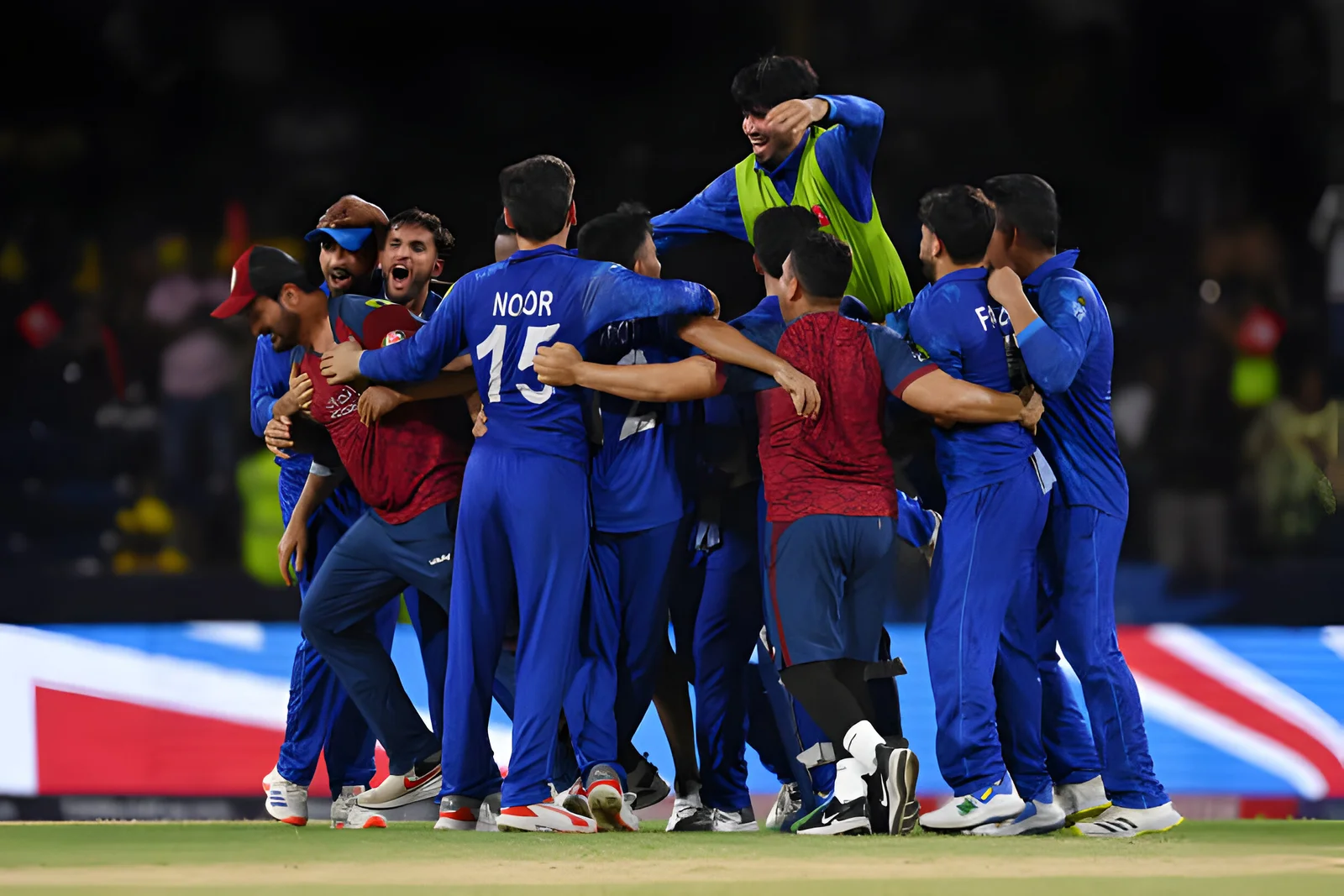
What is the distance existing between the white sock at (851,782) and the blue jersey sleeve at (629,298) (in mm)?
1452

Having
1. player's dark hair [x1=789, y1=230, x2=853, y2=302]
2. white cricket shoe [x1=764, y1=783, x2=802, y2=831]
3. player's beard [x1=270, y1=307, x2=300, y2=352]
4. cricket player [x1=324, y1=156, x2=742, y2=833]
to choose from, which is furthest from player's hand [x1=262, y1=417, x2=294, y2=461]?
white cricket shoe [x1=764, y1=783, x2=802, y2=831]

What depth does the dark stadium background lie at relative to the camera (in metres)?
9.77

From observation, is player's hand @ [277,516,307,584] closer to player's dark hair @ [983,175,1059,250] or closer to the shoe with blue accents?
the shoe with blue accents

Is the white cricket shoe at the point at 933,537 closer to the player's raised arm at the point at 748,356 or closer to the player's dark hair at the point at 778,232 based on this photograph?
the player's raised arm at the point at 748,356

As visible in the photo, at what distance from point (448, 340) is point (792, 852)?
74.2 inches

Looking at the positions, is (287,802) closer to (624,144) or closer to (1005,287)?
(1005,287)

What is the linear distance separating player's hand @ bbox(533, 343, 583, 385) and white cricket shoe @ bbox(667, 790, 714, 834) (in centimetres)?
152

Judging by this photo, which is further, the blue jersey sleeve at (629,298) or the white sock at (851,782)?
the blue jersey sleeve at (629,298)

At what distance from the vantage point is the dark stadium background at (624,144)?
9766 mm

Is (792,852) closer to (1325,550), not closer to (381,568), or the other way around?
(381,568)

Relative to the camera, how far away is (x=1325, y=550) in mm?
9281

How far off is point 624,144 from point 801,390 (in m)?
5.89

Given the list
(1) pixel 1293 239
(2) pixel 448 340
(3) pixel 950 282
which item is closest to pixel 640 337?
(2) pixel 448 340

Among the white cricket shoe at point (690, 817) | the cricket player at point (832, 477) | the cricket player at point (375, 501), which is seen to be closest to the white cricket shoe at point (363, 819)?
the cricket player at point (375, 501)
